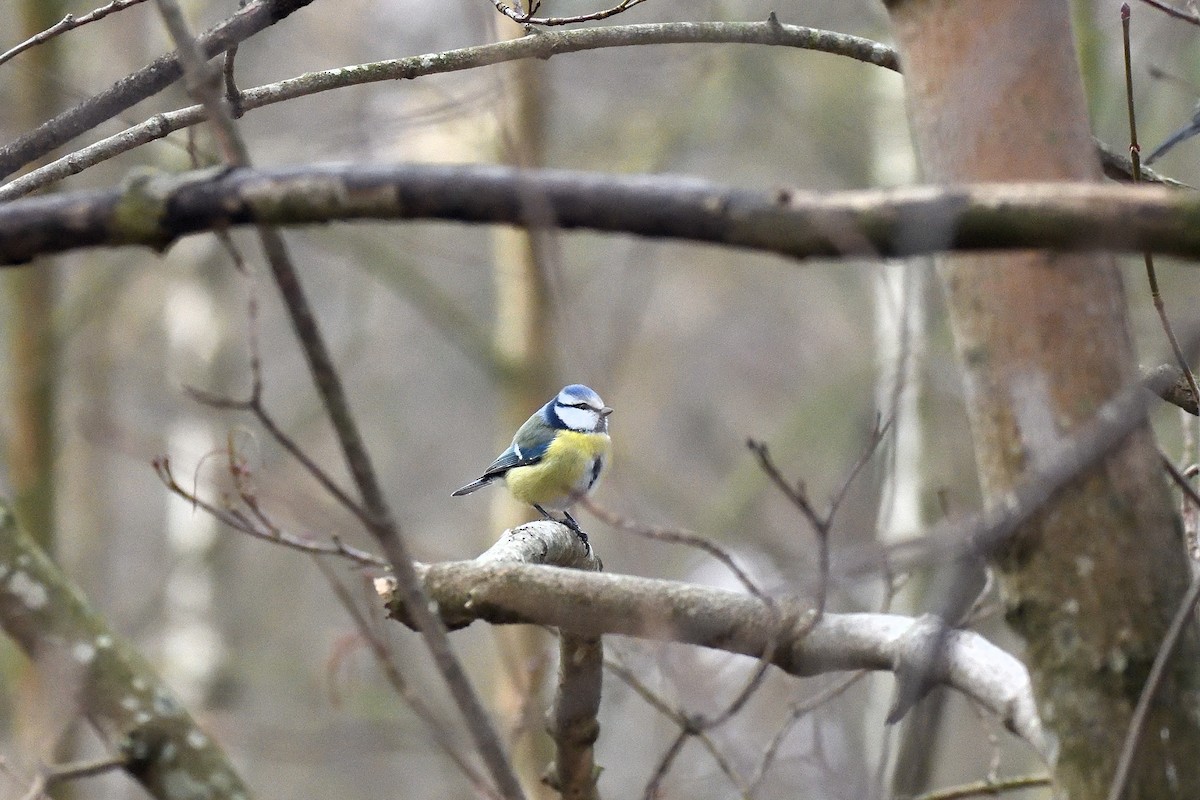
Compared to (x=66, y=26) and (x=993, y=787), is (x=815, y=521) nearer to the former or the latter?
(x=993, y=787)

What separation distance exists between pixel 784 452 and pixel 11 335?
4669mm

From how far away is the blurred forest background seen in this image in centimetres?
385

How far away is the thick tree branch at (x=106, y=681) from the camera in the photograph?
1.91 m

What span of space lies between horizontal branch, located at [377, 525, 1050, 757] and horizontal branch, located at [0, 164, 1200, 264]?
0.76m

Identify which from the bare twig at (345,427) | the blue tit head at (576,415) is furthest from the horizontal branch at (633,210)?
the blue tit head at (576,415)

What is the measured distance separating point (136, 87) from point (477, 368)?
263 inches

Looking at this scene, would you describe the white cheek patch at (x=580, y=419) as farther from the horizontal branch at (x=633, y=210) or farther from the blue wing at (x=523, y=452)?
the horizontal branch at (x=633, y=210)

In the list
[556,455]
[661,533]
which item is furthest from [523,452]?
[661,533]

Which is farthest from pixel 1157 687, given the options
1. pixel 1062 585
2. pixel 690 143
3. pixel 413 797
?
pixel 413 797

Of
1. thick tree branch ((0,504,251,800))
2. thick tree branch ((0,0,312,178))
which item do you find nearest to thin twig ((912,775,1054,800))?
thick tree branch ((0,504,251,800))

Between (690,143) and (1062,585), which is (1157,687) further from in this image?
(690,143)

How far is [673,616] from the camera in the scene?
1703mm

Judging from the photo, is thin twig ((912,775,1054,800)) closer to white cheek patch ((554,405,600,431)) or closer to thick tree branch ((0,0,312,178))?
thick tree branch ((0,0,312,178))

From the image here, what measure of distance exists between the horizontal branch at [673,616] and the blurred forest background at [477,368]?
70 mm
